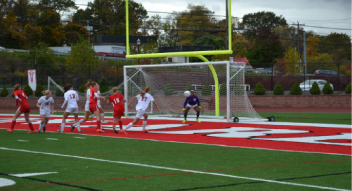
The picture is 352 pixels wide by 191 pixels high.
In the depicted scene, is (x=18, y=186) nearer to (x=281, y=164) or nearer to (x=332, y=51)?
(x=281, y=164)

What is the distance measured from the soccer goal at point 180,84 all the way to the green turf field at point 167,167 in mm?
10812

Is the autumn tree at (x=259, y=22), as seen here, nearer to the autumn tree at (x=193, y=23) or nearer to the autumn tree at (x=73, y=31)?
the autumn tree at (x=73, y=31)

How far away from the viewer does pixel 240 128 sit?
1811 centimetres

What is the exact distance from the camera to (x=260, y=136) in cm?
1519

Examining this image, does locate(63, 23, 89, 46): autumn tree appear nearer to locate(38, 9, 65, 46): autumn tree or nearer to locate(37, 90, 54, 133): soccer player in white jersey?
locate(38, 9, 65, 46): autumn tree

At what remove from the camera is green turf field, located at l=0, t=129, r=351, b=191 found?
7285mm

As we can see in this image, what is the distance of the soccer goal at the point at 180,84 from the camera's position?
23.3 meters

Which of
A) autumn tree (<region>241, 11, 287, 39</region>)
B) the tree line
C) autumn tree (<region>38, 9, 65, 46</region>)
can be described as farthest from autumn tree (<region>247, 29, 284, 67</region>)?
autumn tree (<region>38, 9, 65, 46</region>)

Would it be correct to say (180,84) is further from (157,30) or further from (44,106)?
(44,106)

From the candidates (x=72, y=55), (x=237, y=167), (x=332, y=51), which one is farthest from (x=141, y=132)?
(x=332, y=51)

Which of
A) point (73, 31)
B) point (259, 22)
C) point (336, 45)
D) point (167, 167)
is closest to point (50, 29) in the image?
point (73, 31)

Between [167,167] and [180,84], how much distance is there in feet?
53.5

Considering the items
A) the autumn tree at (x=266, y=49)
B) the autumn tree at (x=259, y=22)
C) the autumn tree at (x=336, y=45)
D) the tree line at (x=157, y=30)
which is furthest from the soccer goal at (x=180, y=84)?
the autumn tree at (x=336, y=45)

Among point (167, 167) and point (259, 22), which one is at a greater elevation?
point (259, 22)
